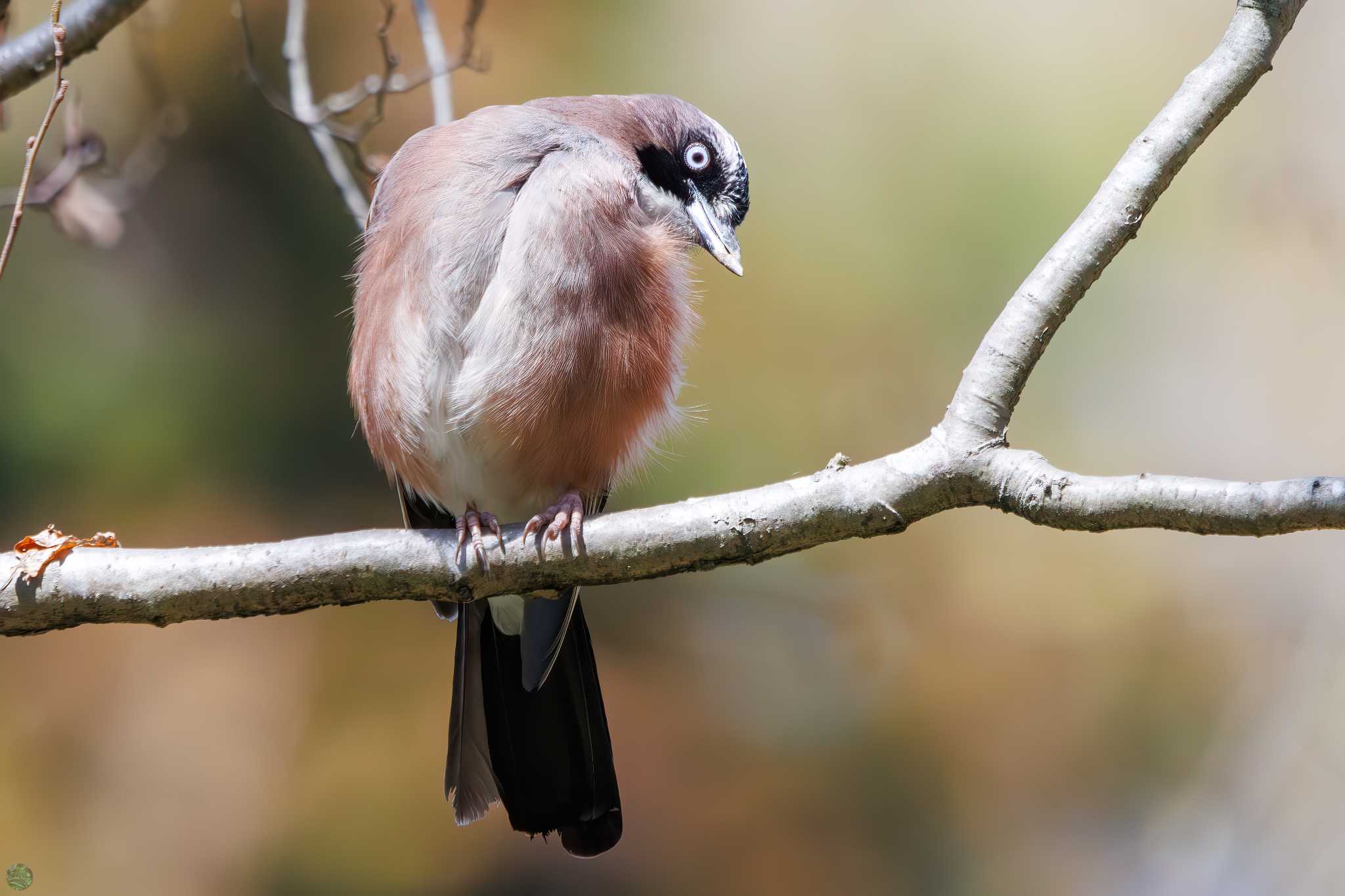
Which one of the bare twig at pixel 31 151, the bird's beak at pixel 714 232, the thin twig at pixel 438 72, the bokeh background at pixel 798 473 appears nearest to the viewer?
the bare twig at pixel 31 151

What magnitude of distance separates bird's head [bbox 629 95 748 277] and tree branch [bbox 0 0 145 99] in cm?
80

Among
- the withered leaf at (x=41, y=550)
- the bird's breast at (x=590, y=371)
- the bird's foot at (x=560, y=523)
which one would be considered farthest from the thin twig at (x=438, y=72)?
the withered leaf at (x=41, y=550)

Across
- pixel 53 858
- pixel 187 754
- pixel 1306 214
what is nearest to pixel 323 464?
pixel 187 754

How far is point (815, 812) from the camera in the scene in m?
2.47

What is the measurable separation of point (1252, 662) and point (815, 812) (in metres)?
1.02

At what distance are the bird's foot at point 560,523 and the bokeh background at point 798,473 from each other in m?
1.14

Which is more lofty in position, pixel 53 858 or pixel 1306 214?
pixel 1306 214

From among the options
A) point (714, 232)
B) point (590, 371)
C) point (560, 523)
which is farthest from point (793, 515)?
point (714, 232)

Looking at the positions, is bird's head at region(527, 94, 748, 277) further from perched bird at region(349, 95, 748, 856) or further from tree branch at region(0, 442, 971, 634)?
tree branch at region(0, 442, 971, 634)

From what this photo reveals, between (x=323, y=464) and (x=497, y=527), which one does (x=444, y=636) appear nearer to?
(x=323, y=464)

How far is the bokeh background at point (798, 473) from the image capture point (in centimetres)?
235

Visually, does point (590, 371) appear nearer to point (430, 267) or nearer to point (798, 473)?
point (430, 267)

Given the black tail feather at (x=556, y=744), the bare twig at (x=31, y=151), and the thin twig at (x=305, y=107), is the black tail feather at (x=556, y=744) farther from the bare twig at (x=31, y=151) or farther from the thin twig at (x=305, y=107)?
the bare twig at (x=31, y=151)

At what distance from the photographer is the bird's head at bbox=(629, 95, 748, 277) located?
5.80ft
